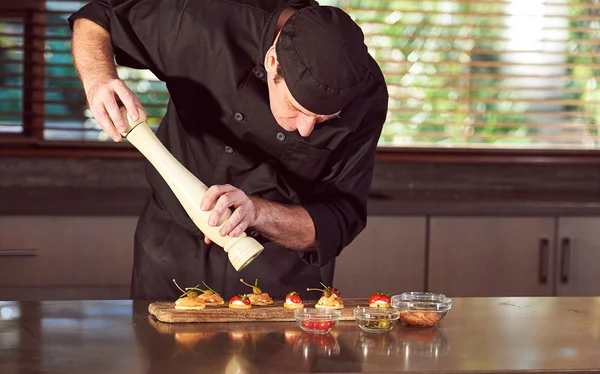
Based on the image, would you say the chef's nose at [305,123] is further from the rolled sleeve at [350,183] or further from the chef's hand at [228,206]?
the rolled sleeve at [350,183]

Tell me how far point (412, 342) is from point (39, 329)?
0.75 meters

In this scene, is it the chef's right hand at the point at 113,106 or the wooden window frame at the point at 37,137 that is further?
the wooden window frame at the point at 37,137

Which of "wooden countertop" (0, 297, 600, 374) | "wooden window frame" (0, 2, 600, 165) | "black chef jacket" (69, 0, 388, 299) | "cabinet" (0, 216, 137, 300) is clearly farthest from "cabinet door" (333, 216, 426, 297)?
"wooden countertop" (0, 297, 600, 374)

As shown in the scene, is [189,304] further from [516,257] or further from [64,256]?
[516,257]

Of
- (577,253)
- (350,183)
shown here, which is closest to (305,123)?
(350,183)

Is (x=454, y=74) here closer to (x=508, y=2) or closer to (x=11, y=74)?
(x=508, y=2)

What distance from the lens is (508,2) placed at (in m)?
4.00

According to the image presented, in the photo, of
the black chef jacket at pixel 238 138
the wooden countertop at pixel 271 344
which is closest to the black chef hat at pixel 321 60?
the black chef jacket at pixel 238 138

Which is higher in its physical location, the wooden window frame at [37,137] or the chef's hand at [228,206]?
the wooden window frame at [37,137]

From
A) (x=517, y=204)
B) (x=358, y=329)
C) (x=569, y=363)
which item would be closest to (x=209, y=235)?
(x=358, y=329)

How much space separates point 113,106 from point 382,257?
182 centimetres

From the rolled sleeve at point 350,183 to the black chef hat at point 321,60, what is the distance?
0.38 meters

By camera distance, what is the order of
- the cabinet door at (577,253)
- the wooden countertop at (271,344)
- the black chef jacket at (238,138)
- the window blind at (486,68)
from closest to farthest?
1. the wooden countertop at (271,344)
2. the black chef jacket at (238,138)
3. the cabinet door at (577,253)
4. the window blind at (486,68)

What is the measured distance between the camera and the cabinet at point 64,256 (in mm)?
3301
